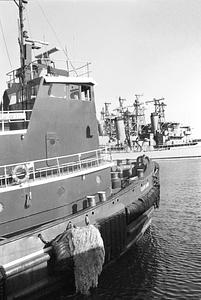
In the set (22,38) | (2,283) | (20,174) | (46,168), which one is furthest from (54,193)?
(22,38)

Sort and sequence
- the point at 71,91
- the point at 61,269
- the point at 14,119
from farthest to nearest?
the point at 71,91 → the point at 14,119 → the point at 61,269

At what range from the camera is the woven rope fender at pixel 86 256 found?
26.7 feet

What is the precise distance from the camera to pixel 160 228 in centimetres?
1485

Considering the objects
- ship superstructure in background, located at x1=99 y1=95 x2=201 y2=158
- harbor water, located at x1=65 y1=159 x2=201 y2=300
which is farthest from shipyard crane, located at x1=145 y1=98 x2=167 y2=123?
harbor water, located at x1=65 y1=159 x2=201 y2=300

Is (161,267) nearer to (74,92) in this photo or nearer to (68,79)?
(74,92)

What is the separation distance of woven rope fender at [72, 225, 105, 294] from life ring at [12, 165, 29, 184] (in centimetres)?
213

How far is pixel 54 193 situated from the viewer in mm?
9602

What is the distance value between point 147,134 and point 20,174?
6635cm

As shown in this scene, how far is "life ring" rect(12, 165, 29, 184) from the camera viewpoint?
852cm

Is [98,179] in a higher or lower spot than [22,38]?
lower

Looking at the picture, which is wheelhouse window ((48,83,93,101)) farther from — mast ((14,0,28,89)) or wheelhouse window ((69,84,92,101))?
mast ((14,0,28,89))

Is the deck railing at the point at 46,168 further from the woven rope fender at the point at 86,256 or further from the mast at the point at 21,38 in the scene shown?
the mast at the point at 21,38

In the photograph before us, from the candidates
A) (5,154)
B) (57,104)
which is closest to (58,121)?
(57,104)

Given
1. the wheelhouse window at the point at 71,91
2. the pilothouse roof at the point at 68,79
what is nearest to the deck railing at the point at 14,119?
the wheelhouse window at the point at 71,91
